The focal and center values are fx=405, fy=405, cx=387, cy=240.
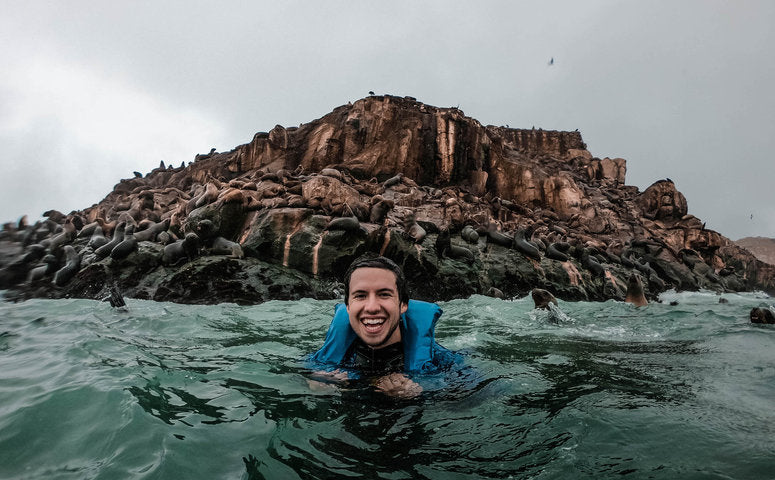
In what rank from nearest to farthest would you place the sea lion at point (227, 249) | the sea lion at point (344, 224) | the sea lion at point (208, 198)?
the sea lion at point (227, 249) → the sea lion at point (344, 224) → the sea lion at point (208, 198)

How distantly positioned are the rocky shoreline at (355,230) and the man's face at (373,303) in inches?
285

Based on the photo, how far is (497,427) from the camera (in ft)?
7.54

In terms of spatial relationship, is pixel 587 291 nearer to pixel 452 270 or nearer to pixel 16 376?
pixel 452 270

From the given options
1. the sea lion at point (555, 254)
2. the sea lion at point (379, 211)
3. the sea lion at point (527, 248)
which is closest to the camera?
the sea lion at point (379, 211)

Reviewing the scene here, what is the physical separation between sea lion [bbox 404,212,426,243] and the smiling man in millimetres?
9423

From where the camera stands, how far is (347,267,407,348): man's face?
2.84 metres

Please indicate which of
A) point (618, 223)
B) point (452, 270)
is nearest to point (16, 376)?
point (452, 270)

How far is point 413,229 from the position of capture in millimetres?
13320

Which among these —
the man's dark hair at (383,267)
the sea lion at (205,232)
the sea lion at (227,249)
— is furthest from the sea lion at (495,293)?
the man's dark hair at (383,267)

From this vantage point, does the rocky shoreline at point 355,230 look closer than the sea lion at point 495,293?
Yes

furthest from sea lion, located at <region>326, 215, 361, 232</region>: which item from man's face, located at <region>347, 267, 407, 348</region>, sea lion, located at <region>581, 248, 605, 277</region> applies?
sea lion, located at <region>581, 248, 605, 277</region>

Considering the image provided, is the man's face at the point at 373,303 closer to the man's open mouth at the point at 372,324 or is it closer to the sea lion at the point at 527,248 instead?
the man's open mouth at the point at 372,324

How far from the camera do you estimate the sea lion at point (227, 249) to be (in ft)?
35.1

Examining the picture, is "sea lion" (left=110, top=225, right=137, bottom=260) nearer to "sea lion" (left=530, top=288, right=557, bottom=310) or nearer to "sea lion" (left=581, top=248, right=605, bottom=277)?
"sea lion" (left=530, top=288, right=557, bottom=310)
